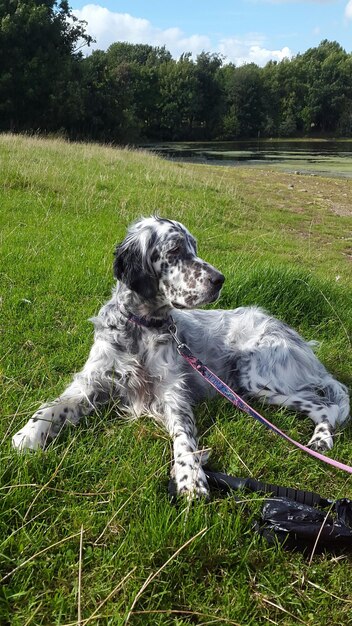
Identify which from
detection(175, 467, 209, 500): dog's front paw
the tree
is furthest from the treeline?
detection(175, 467, 209, 500): dog's front paw

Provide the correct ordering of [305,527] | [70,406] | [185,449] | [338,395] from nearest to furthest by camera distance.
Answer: [305,527], [185,449], [70,406], [338,395]

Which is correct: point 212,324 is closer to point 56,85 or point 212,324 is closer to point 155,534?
point 155,534

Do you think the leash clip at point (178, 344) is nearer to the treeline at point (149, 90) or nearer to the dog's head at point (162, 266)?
the dog's head at point (162, 266)

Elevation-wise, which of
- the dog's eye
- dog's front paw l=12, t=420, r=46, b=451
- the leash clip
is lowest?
dog's front paw l=12, t=420, r=46, b=451

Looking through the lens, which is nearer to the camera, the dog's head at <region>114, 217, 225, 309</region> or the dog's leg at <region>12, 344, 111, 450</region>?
the dog's leg at <region>12, 344, 111, 450</region>

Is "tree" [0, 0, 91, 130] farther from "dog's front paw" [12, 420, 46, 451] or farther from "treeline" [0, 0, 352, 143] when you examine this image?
"dog's front paw" [12, 420, 46, 451]

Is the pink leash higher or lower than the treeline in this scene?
lower

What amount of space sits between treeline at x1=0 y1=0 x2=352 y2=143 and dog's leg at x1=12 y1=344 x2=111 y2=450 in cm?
2904

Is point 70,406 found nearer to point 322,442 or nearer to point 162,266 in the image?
point 162,266

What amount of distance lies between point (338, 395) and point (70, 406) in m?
1.88

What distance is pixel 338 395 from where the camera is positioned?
3.70 metres

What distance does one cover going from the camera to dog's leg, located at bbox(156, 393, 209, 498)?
2.54 meters

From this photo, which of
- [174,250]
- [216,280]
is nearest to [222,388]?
[216,280]

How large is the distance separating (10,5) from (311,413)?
1760 inches
